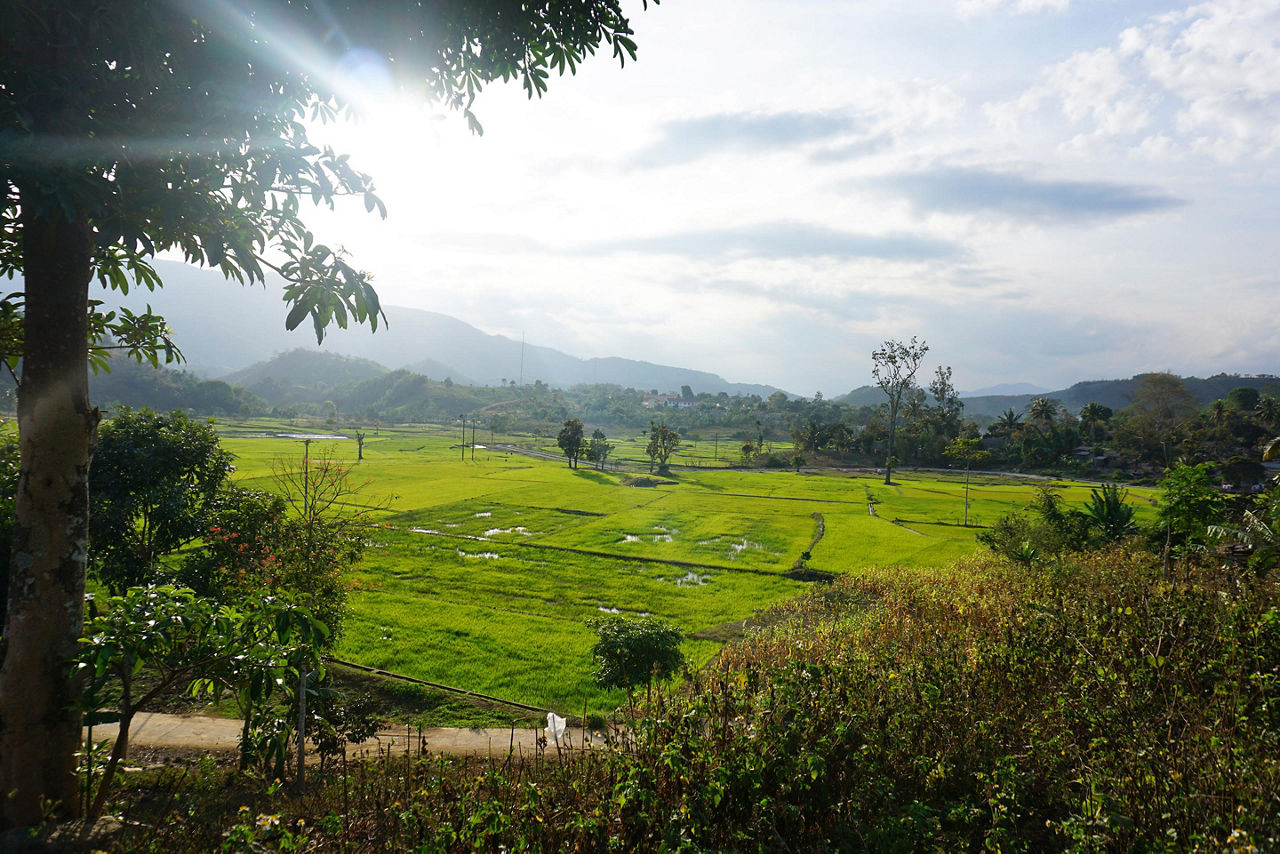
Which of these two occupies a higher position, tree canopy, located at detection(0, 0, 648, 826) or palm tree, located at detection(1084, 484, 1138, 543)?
tree canopy, located at detection(0, 0, 648, 826)

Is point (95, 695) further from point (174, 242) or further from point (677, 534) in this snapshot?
point (677, 534)

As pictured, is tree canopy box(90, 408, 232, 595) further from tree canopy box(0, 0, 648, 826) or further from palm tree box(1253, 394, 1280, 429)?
palm tree box(1253, 394, 1280, 429)

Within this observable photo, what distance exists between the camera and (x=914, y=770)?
4457 mm

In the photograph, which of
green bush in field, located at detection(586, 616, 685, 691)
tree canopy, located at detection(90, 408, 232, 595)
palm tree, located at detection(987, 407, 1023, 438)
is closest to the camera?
green bush in field, located at detection(586, 616, 685, 691)

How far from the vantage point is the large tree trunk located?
3.43m

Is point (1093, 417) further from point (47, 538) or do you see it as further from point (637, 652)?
point (47, 538)

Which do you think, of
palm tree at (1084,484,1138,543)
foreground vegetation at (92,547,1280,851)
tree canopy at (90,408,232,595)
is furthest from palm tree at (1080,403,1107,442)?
tree canopy at (90,408,232,595)

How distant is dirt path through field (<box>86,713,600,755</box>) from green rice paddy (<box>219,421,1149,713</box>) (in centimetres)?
162

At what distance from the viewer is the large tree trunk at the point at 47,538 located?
3432 millimetres

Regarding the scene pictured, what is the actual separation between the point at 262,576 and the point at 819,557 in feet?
74.8

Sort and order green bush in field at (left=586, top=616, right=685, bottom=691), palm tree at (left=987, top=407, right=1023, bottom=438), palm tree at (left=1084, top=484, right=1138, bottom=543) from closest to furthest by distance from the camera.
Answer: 1. green bush in field at (left=586, top=616, right=685, bottom=691)
2. palm tree at (left=1084, top=484, right=1138, bottom=543)
3. palm tree at (left=987, top=407, right=1023, bottom=438)

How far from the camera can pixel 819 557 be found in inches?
1072

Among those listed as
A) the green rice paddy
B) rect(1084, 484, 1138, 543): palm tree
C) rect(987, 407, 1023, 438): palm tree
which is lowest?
the green rice paddy

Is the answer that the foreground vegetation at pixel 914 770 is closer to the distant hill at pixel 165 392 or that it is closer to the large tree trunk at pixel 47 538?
the large tree trunk at pixel 47 538
